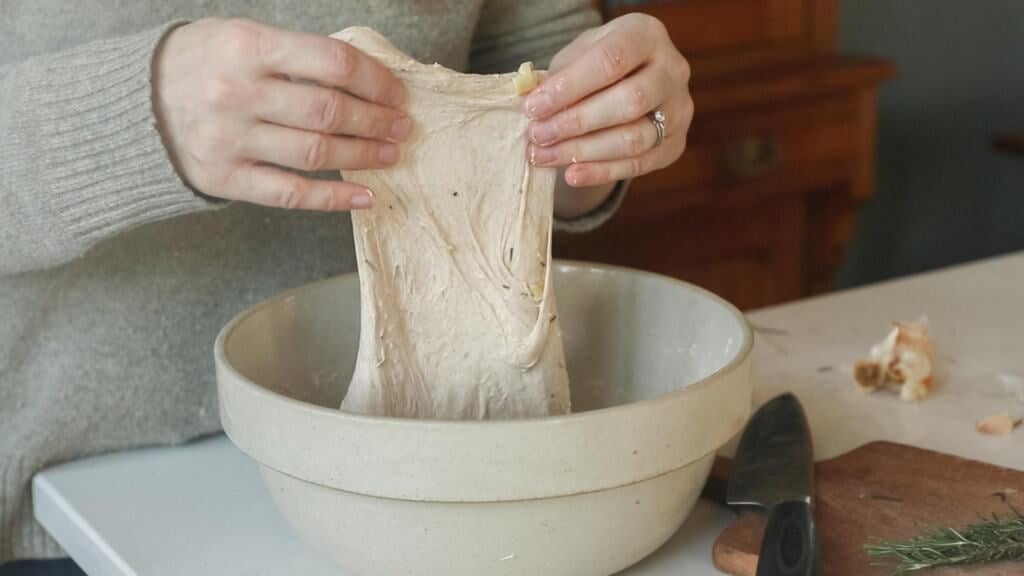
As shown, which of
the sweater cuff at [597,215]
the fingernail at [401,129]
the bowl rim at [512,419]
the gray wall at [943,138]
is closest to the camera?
the bowl rim at [512,419]

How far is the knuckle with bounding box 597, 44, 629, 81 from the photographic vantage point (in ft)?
2.46

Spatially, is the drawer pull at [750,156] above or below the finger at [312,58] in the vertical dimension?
below

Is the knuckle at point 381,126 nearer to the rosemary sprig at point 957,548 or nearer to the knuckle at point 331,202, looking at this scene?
the knuckle at point 331,202

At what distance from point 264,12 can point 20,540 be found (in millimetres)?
417

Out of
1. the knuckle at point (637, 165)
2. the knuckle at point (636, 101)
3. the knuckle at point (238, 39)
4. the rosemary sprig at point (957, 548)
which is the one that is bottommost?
the rosemary sprig at point (957, 548)

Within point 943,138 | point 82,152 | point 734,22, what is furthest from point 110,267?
point 943,138

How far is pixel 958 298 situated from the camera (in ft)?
3.76

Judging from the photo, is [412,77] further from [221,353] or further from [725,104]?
[725,104]

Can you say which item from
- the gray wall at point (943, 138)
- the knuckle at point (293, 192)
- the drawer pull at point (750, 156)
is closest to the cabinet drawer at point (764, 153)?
the drawer pull at point (750, 156)

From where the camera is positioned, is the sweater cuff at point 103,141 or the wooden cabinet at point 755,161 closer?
the sweater cuff at point 103,141

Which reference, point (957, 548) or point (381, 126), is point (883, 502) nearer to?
point (957, 548)

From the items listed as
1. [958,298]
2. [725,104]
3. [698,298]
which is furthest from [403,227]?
[725,104]

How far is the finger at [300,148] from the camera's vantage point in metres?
0.68

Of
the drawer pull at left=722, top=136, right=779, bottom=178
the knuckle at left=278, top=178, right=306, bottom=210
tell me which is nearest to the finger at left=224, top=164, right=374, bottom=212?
the knuckle at left=278, top=178, right=306, bottom=210
